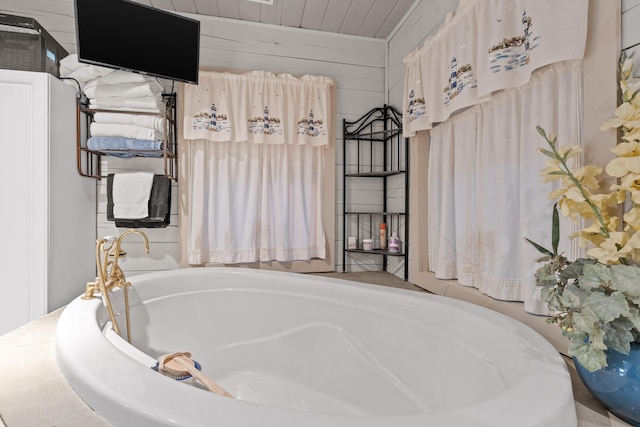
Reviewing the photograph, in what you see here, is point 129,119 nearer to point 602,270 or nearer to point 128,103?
point 128,103

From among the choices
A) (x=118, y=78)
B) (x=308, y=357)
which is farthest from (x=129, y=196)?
(x=308, y=357)

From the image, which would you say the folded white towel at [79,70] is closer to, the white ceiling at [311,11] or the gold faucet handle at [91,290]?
the white ceiling at [311,11]

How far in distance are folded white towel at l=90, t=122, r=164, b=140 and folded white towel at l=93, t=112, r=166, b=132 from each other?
20 mm

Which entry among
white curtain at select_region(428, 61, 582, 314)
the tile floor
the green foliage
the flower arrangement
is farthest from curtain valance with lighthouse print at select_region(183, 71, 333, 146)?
the green foliage

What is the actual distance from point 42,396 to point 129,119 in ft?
5.33

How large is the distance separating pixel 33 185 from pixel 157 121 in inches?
27.3

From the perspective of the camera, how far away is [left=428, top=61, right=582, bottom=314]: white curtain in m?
1.11

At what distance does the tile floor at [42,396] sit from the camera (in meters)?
0.63

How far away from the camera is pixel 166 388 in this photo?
63cm

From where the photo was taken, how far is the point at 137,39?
5.91 ft

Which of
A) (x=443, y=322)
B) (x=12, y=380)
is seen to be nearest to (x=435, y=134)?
(x=443, y=322)

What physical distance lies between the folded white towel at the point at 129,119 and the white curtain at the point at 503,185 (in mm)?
1647

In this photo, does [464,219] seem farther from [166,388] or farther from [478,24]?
[166,388]

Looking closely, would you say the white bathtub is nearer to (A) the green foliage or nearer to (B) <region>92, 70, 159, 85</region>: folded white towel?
(A) the green foliage
